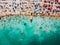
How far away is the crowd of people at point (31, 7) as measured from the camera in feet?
8.18

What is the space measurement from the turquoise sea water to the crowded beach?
58 mm

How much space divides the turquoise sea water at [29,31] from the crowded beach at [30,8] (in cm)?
6

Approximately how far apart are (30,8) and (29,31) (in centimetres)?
27

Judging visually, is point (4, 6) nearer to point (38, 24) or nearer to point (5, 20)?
point (5, 20)

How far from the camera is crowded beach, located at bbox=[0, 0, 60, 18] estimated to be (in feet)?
8.18

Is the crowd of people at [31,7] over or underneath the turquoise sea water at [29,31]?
over

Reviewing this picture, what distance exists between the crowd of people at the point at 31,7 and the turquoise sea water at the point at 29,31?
8cm

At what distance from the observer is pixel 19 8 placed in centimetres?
254

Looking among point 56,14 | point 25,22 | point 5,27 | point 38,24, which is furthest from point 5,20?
point 56,14

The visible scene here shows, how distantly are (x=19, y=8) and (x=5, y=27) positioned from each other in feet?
0.90

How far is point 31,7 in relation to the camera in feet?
8.27

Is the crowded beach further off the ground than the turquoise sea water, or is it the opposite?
the crowded beach

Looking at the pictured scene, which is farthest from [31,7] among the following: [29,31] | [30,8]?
[29,31]

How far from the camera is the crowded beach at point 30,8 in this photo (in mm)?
2494
